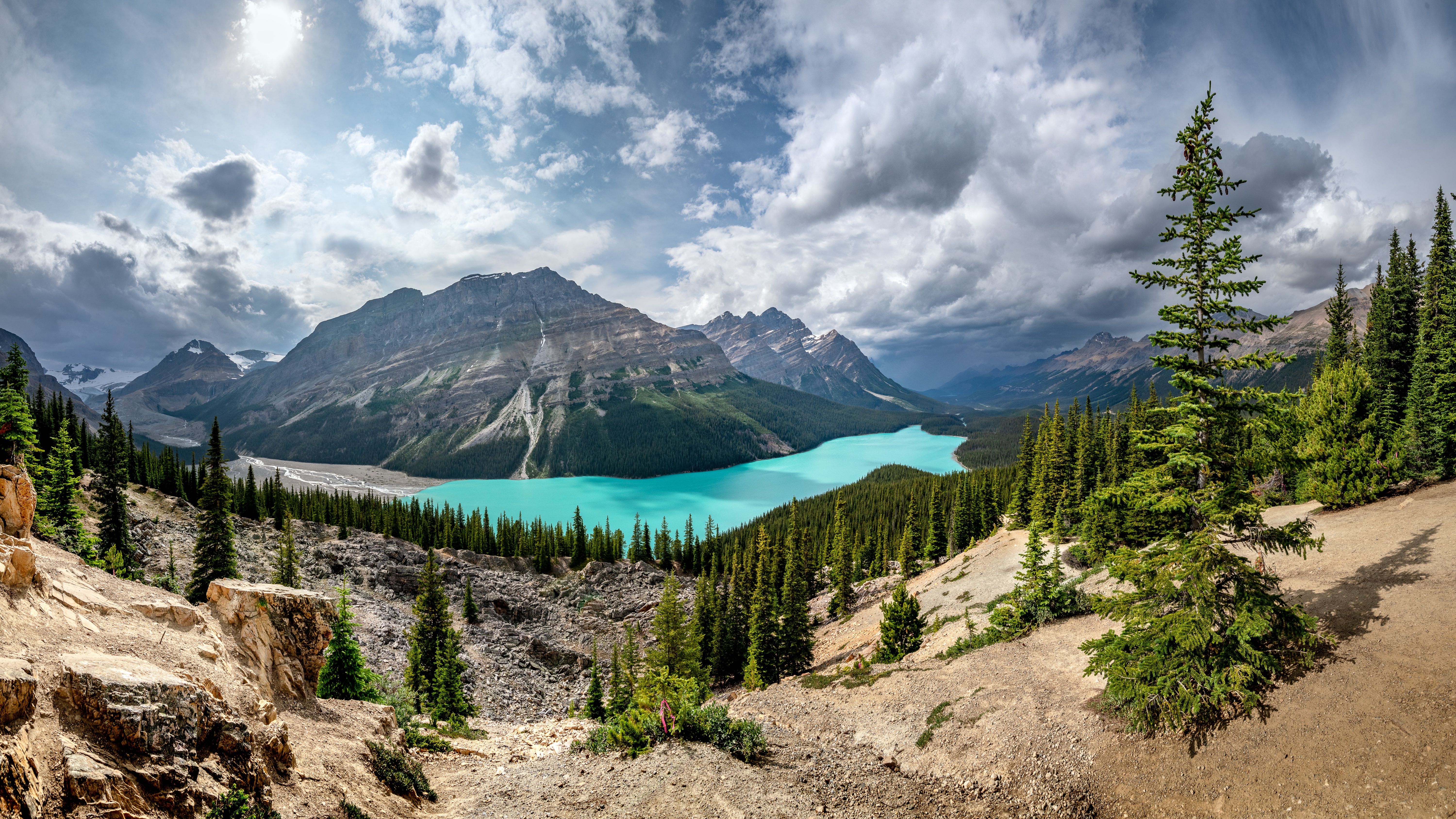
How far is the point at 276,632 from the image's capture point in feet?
53.0

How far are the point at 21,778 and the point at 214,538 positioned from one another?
→ 31.5 m

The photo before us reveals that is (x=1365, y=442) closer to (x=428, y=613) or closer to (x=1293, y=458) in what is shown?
(x=1293, y=458)

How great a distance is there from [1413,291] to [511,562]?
95.5 meters

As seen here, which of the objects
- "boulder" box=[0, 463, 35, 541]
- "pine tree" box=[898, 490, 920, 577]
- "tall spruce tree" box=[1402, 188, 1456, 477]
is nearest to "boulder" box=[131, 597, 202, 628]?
"boulder" box=[0, 463, 35, 541]

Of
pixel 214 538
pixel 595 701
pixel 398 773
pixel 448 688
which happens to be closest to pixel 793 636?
pixel 595 701

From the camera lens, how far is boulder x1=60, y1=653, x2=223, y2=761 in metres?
8.29

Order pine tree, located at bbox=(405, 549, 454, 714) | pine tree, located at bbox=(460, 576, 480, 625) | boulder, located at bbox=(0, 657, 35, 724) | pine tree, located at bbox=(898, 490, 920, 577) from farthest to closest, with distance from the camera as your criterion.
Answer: pine tree, located at bbox=(898, 490, 920, 577)
pine tree, located at bbox=(460, 576, 480, 625)
pine tree, located at bbox=(405, 549, 454, 714)
boulder, located at bbox=(0, 657, 35, 724)

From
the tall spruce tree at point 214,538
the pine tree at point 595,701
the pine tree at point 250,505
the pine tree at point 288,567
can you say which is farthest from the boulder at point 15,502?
the pine tree at point 250,505

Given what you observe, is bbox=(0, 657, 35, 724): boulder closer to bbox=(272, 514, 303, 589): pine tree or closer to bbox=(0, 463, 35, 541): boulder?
bbox=(0, 463, 35, 541): boulder

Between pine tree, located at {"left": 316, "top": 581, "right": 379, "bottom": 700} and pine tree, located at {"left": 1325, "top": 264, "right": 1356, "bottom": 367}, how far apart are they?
80910 millimetres

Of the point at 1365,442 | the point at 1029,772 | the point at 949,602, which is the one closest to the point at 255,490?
the point at 949,602

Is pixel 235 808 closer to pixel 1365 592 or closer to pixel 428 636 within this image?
pixel 1365 592

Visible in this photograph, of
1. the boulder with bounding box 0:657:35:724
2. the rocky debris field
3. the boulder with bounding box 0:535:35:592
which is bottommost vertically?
the rocky debris field

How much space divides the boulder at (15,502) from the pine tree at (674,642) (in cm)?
2689
